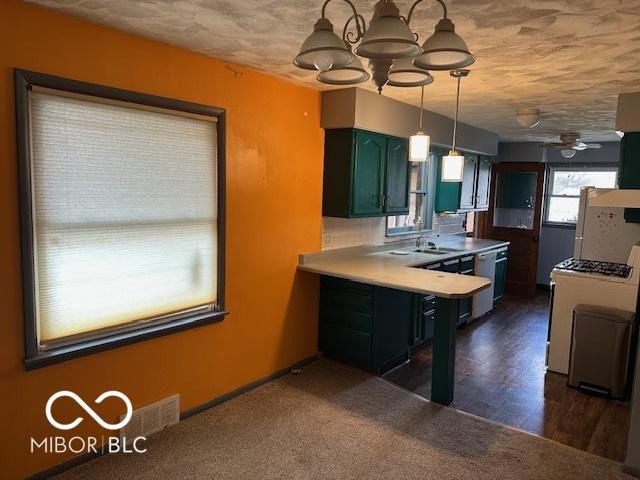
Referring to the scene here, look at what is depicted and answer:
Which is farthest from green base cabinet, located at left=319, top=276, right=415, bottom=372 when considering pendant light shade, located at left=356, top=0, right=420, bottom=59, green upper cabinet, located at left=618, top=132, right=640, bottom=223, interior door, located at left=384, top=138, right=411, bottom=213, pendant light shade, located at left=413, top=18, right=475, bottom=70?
pendant light shade, located at left=356, top=0, right=420, bottom=59

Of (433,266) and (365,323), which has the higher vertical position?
(433,266)

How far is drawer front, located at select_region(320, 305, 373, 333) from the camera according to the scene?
3750mm

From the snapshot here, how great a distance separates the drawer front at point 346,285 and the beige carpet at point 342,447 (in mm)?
819

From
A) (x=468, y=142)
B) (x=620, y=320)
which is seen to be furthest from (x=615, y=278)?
(x=468, y=142)

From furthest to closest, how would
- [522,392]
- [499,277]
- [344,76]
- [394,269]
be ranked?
[499,277] < [394,269] < [522,392] < [344,76]

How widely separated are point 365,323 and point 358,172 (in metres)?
1.28

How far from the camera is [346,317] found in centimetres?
390

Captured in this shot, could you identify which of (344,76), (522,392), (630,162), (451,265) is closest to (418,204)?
(451,265)

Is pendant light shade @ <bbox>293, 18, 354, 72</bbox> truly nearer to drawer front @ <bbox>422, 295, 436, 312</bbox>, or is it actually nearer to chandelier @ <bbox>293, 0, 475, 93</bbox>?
chandelier @ <bbox>293, 0, 475, 93</bbox>

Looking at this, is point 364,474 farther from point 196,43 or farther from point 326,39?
point 196,43

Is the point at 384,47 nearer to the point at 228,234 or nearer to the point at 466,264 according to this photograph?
the point at 228,234

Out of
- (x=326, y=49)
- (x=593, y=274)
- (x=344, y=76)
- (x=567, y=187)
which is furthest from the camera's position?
(x=567, y=187)

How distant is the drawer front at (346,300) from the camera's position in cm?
374

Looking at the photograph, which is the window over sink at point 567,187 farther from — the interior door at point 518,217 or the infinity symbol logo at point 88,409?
the infinity symbol logo at point 88,409
